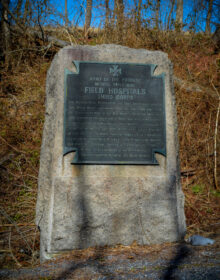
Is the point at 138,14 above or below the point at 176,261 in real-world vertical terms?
above

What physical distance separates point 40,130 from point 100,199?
262cm

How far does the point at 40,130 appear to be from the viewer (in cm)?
500

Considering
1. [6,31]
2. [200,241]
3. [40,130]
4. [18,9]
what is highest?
[18,9]

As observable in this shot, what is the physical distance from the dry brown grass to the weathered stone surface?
1.75 ft

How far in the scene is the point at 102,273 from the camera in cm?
214

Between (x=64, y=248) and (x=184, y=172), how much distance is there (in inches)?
103

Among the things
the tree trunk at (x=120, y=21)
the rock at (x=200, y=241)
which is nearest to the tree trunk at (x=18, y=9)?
the tree trunk at (x=120, y=21)

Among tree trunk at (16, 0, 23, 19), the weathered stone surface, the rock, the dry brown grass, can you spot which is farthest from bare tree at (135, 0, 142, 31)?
the rock

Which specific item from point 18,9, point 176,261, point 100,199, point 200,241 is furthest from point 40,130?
point 18,9

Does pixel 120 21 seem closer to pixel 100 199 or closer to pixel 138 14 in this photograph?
pixel 138 14

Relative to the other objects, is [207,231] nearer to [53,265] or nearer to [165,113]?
[165,113]

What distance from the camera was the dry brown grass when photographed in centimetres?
354

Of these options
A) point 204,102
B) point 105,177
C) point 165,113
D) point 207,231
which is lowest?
point 207,231

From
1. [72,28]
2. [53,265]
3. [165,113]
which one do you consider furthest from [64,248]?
[72,28]
